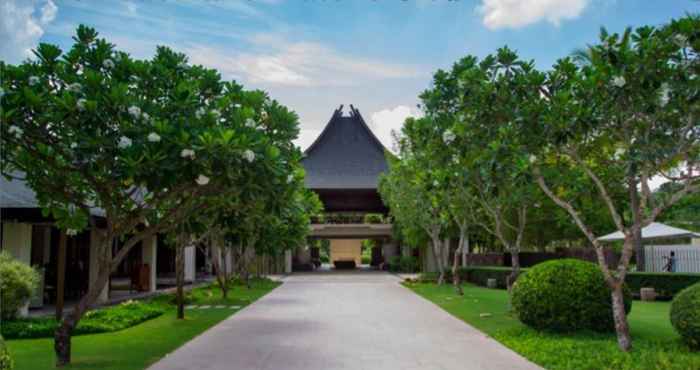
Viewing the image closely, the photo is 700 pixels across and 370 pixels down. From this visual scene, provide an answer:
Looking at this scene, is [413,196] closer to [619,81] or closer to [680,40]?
[619,81]

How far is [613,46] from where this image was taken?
28.5ft

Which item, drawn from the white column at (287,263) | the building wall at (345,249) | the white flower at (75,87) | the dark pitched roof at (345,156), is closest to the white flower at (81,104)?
the white flower at (75,87)

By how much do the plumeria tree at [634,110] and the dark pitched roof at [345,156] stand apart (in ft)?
97.1

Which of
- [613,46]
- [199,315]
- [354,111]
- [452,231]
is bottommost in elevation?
[199,315]

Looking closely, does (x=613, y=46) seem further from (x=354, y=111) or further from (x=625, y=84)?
(x=354, y=111)

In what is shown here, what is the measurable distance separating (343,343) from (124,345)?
3.38m

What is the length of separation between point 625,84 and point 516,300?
4142 mm

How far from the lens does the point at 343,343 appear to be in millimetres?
10180

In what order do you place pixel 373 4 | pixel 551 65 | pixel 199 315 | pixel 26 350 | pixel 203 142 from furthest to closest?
1. pixel 199 315
2. pixel 551 65
3. pixel 26 350
4. pixel 373 4
5. pixel 203 142

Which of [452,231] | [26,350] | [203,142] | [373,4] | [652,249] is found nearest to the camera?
[203,142]

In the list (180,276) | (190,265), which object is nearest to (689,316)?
(180,276)

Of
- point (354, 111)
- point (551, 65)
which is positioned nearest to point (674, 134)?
point (551, 65)

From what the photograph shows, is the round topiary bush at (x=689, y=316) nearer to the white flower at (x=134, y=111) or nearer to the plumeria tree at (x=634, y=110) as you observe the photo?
the plumeria tree at (x=634, y=110)

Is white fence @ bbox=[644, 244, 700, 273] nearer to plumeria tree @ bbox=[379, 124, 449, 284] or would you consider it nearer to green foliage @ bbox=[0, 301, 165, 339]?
plumeria tree @ bbox=[379, 124, 449, 284]
